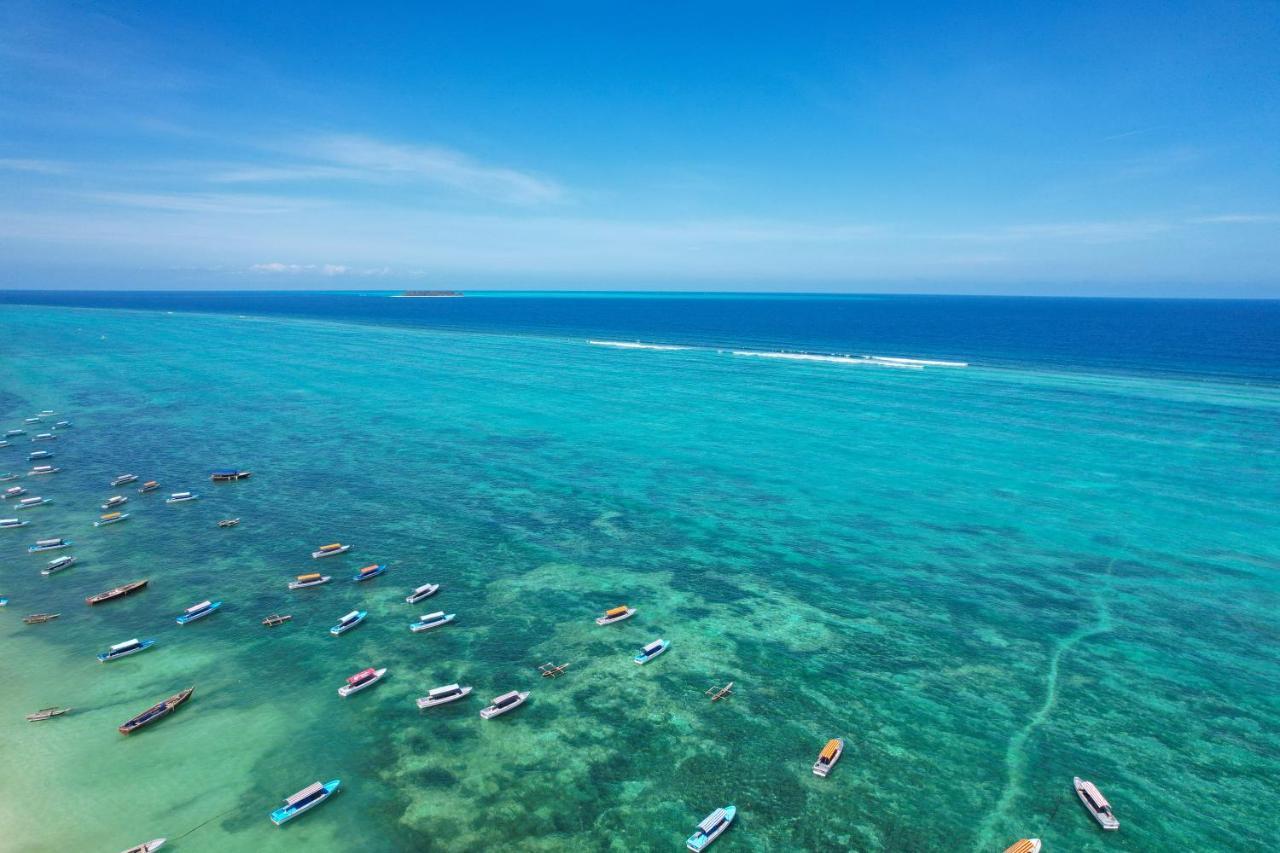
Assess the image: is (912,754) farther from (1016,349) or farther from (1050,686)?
Result: (1016,349)

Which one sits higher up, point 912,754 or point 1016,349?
point 1016,349

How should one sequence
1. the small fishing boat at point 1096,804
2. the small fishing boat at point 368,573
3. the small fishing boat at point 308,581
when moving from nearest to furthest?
the small fishing boat at point 1096,804
the small fishing boat at point 308,581
the small fishing boat at point 368,573

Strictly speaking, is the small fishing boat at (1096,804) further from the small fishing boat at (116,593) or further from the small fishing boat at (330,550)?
the small fishing boat at (116,593)

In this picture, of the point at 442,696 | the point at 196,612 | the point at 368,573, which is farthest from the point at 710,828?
the point at 196,612

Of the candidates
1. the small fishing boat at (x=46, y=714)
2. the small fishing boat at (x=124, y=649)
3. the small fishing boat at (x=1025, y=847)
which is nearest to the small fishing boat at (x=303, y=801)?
the small fishing boat at (x=46, y=714)

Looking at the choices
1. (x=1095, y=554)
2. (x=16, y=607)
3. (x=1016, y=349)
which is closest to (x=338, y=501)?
(x=16, y=607)

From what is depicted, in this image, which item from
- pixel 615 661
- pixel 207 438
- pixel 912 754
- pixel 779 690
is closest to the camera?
pixel 912 754

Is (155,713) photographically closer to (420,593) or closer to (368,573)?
(420,593)
